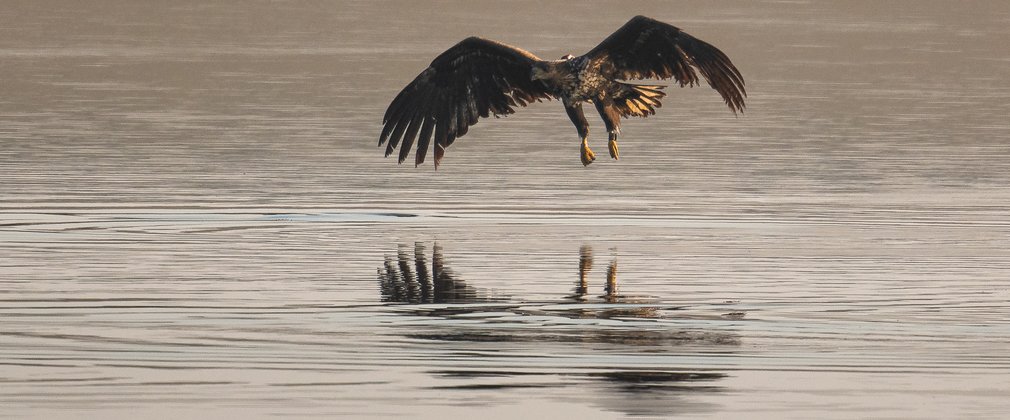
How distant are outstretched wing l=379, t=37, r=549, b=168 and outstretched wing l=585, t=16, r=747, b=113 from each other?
69 cm

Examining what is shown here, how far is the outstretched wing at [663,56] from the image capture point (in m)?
15.1

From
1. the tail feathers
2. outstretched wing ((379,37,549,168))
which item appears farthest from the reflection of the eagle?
the tail feathers

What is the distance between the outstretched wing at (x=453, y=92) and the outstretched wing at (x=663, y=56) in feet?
2.28

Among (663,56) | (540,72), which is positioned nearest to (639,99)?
(663,56)

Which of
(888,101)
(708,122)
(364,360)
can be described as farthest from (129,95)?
(364,360)

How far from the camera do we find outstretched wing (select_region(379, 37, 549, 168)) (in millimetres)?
16391

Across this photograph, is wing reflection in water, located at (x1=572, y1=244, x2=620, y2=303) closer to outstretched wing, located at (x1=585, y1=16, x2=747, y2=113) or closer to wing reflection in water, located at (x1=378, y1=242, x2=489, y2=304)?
wing reflection in water, located at (x1=378, y1=242, x2=489, y2=304)

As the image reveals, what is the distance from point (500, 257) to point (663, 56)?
8.79 ft

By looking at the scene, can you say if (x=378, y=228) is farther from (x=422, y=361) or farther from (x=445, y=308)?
(x=422, y=361)

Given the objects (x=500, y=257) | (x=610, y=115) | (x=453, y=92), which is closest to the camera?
(x=500, y=257)

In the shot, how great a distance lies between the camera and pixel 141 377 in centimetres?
938

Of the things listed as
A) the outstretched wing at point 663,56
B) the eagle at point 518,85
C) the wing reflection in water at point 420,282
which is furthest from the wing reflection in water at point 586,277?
the eagle at point 518,85

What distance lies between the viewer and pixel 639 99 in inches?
648

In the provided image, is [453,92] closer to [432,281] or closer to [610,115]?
[610,115]
